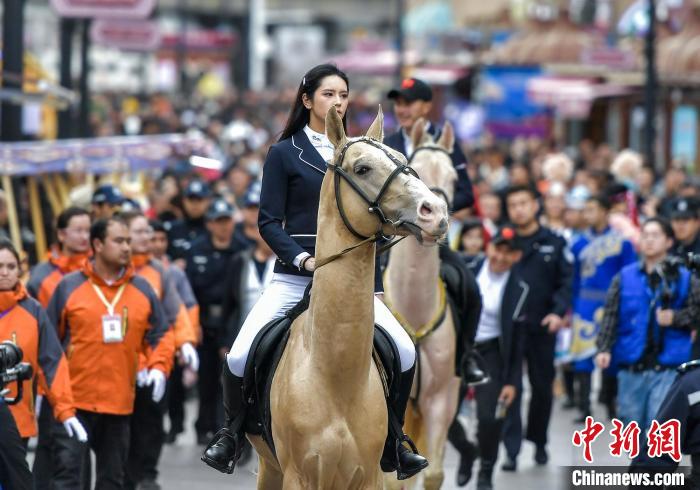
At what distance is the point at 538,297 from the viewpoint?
44.5 ft

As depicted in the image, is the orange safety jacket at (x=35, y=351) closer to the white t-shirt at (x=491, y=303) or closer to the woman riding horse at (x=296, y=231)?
the woman riding horse at (x=296, y=231)

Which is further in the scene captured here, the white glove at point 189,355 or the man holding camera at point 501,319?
the man holding camera at point 501,319

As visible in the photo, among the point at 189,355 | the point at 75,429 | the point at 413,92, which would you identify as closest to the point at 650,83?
the point at 413,92

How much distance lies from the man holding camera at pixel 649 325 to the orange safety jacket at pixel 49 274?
4.03 m

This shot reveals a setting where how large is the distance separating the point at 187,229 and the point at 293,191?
7322 millimetres

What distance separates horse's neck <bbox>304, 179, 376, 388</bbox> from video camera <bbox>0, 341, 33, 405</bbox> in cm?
187

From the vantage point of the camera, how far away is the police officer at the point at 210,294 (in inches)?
555

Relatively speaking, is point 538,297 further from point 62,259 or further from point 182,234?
point 62,259

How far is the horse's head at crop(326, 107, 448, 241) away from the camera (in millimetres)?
6703

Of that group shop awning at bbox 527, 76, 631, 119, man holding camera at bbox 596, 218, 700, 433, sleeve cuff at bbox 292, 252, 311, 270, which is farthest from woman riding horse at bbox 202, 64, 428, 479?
shop awning at bbox 527, 76, 631, 119

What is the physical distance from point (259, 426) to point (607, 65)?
88.1 feet

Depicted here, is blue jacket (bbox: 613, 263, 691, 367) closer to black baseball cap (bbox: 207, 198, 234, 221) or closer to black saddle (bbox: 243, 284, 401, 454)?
black saddle (bbox: 243, 284, 401, 454)

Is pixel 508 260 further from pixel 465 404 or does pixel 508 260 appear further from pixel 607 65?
pixel 607 65

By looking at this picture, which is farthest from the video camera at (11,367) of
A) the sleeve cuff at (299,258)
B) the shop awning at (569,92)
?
the shop awning at (569,92)
